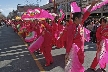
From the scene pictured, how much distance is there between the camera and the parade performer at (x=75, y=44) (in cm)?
539

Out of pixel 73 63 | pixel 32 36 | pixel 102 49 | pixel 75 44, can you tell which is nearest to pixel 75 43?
pixel 75 44

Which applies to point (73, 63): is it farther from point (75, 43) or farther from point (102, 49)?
point (102, 49)

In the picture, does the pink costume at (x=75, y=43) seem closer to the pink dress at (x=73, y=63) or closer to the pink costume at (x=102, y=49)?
the pink dress at (x=73, y=63)

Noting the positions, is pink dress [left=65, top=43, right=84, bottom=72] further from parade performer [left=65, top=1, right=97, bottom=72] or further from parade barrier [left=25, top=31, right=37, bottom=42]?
parade barrier [left=25, top=31, right=37, bottom=42]

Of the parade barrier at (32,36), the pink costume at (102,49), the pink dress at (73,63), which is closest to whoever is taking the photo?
the pink dress at (73,63)

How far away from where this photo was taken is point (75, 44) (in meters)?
5.78

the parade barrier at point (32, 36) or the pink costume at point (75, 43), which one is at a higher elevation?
the pink costume at point (75, 43)

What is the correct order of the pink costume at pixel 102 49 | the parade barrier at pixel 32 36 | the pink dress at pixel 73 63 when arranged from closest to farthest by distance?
the pink dress at pixel 73 63
the pink costume at pixel 102 49
the parade barrier at pixel 32 36

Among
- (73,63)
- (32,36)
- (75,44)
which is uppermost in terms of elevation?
(75,44)

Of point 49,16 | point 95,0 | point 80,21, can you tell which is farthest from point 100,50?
point 49,16

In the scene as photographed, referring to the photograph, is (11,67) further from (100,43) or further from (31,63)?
(100,43)

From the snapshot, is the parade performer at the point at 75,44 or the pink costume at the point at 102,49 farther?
the pink costume at the point at 102,49

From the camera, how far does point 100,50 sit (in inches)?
268

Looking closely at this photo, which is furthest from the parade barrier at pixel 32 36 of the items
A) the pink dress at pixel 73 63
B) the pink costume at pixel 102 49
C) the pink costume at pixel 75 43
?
the pink dress at pixel 73 63
